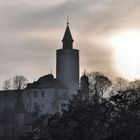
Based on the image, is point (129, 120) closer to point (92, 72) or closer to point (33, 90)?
point (92, 72)

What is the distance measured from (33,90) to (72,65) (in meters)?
15.5

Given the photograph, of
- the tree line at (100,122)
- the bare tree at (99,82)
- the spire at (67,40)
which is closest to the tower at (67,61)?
the spire at (67,40)

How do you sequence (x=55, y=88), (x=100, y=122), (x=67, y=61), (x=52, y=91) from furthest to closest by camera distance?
(x=67, y=61) < (x=52, y=91) < (x=55, y=88) < (x=100, y=122)

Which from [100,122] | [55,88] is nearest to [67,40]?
[55,88]

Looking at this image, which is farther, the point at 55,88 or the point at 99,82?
the point at 55,88

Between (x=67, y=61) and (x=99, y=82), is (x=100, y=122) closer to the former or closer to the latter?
(x=99, y=82)

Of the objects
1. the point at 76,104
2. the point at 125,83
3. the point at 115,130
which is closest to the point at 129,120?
the point at 115,130

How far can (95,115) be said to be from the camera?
57000 millimetres

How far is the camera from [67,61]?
162375 millimetres

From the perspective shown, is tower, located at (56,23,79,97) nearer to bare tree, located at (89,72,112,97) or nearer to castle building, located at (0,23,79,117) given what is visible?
castle building, located at (0,23,79,117)

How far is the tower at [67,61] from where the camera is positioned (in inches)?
6295

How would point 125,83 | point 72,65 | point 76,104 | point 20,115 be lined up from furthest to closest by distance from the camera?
point 72,65
point 20,115
point 125,83
point 76,104

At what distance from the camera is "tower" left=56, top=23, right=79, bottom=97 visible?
15989cm

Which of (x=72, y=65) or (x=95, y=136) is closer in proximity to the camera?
(x=95, y=136)
